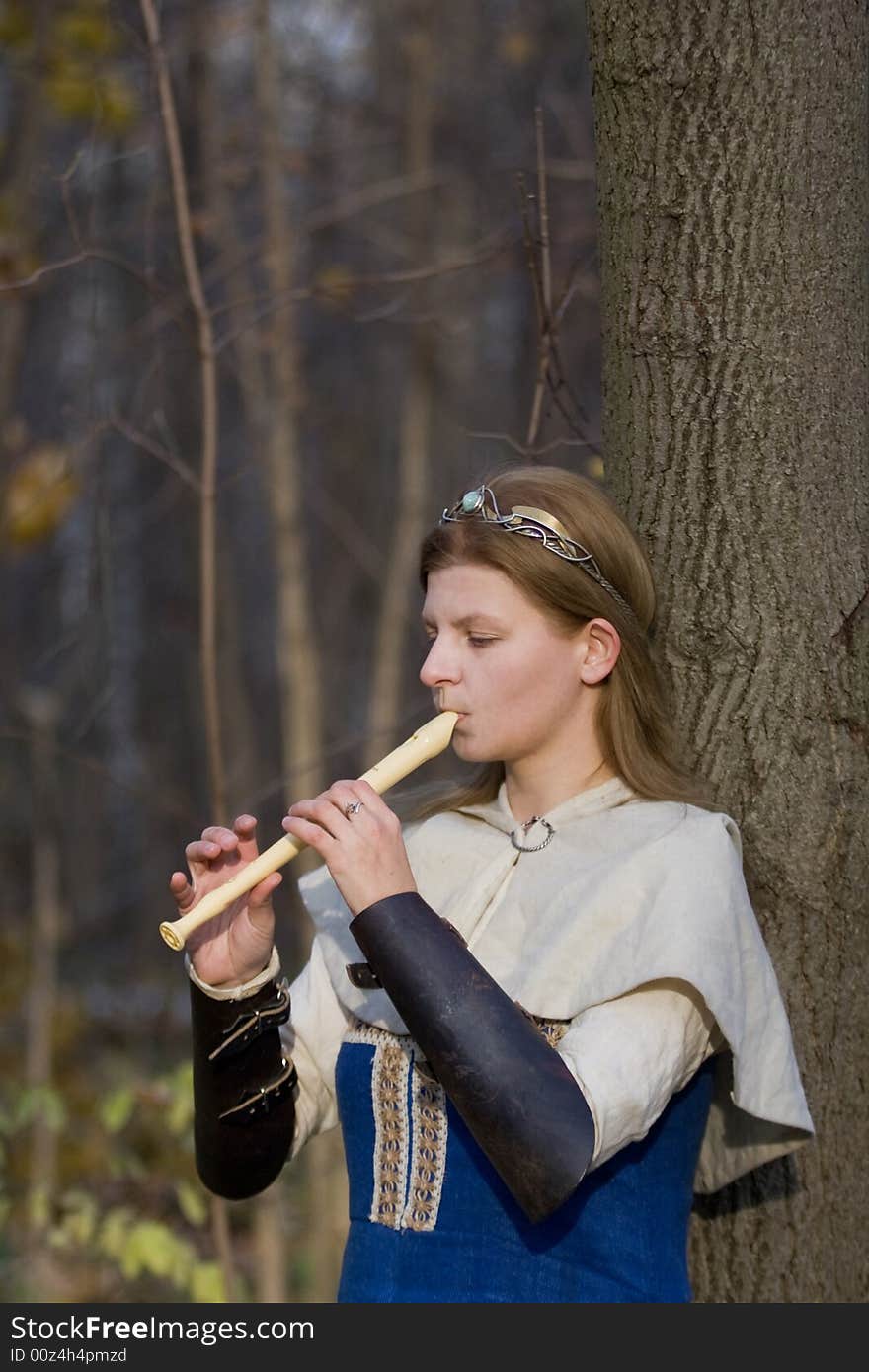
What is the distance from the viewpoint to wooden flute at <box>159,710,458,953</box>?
1.80 metres

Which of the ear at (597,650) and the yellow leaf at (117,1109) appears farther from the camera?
the yellow leaf at (117,1109)

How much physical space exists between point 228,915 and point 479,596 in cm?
55

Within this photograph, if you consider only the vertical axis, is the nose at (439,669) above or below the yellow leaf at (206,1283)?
above

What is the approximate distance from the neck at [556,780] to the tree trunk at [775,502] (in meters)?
0.19

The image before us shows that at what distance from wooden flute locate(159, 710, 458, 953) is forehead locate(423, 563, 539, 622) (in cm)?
15

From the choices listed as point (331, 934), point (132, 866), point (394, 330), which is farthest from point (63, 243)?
point (331, 934)

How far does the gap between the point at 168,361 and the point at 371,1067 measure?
20.8 ft

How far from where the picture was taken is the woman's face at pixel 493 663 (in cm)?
194

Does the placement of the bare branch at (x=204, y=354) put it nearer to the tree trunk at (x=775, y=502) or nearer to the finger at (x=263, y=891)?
the tree trunk at (x=775, y=502)

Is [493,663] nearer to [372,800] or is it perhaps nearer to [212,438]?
[372,800]

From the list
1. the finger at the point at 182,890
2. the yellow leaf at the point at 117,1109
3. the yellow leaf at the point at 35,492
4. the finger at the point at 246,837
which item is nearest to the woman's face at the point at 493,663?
the finger at the point at 246,837

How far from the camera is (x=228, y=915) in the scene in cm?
202

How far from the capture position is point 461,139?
26.3 ft

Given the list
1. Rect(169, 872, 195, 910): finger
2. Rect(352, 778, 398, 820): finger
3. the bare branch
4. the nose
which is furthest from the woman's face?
the bare branch
